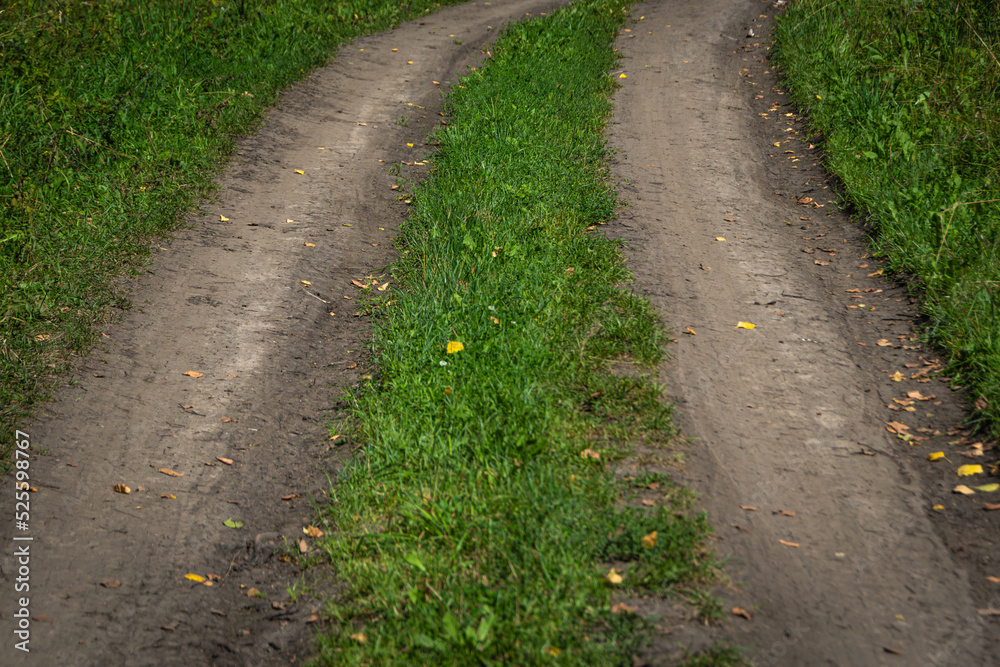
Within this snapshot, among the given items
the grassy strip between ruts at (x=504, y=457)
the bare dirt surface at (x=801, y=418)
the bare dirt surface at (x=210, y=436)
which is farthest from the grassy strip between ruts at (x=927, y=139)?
the bare dirt surface at (x=210, y=436)

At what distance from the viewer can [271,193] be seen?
6684 mm

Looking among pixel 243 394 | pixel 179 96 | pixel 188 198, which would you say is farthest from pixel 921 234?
pixel 179 96

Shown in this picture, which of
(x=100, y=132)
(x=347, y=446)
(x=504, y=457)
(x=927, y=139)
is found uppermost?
(x=927, y=139)

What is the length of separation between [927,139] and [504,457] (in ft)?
18.8

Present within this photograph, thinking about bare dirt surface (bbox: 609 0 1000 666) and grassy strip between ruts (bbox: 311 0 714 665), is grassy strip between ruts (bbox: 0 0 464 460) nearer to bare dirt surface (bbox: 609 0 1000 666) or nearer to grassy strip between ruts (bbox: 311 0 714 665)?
grassy strip between ruts (bbox: 311 0 714 665)

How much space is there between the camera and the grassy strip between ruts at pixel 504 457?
9.02 ft

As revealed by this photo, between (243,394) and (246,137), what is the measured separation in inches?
171

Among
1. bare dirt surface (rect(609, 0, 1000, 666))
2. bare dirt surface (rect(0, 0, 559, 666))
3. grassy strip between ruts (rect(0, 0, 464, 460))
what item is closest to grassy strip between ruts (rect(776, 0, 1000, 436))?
bare dirt surface (rect(609, 0, 1000, 666))

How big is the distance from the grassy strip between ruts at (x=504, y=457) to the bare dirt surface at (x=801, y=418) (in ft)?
0.81

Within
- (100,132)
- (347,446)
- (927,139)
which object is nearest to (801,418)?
(347,446)

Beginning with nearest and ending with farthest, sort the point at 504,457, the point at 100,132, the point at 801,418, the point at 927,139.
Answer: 1. the point at 504,457
2. the point at 801,418
3. the point at 927,139
4. the point at 100,132

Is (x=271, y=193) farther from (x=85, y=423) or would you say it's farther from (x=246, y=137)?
(x=85, y=423)

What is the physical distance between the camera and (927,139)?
6578mm

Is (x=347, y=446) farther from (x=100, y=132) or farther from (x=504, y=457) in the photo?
(x=100, y=132)
